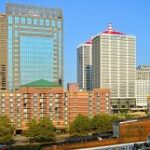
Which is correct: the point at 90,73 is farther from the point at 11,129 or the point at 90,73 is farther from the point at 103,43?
the point at 11,129

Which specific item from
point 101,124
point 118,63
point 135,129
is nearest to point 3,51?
point 118,63

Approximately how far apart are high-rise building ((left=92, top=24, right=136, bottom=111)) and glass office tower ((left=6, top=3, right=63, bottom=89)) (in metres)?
15.0

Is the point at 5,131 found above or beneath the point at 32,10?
beneath

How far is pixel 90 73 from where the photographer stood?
14138cm

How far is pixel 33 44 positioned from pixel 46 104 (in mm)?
40092

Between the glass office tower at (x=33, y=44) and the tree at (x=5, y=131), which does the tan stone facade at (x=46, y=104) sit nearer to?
the tree at (x=5, y=131)

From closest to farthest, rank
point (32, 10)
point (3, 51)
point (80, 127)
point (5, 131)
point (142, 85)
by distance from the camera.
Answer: point (5, 131), point (80, 127), point (32, 10), point (3, 51), point (142, 85)

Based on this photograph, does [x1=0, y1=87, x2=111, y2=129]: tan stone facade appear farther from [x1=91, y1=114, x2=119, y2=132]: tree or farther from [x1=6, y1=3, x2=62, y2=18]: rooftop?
[x1=6, y1=3, x2=62, y2=18]: rooftop

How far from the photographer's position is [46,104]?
7438 cm

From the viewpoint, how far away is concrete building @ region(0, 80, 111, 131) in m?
73.0

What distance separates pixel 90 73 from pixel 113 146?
335 feet

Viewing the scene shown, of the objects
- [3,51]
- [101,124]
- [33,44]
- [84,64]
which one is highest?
[33,44]

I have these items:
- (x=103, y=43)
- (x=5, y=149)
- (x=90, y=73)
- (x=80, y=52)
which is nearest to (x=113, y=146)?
(x=5, y=149)

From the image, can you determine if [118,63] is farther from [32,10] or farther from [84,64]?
[32,10]
